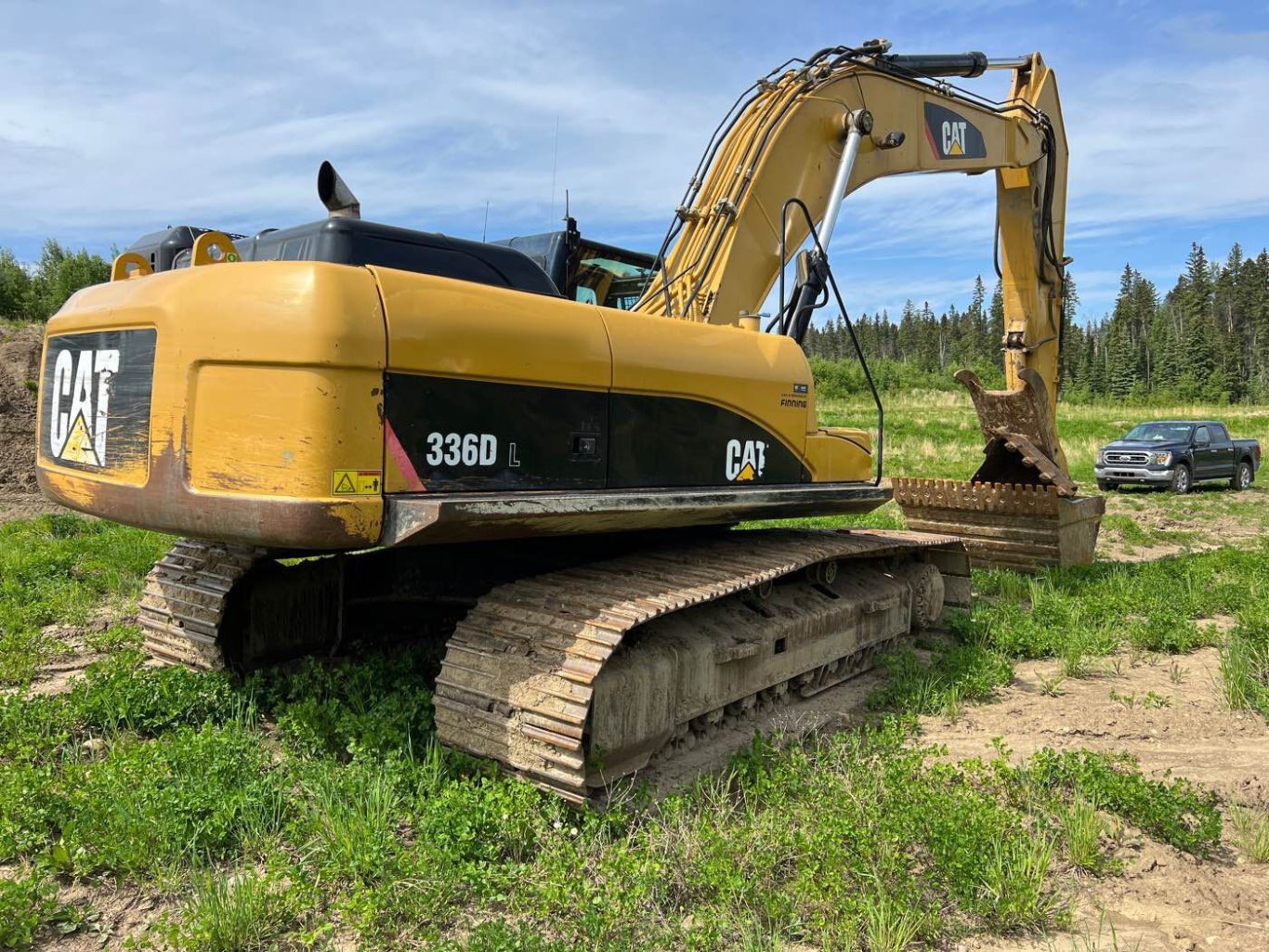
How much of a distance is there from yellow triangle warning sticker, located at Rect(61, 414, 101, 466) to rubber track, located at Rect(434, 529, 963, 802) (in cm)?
169

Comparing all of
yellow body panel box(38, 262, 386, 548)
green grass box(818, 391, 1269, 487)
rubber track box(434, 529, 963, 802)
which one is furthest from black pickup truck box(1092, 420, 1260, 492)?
yellow body panel box(38, 262, 386, 548)

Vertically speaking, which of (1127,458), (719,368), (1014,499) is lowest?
(1014,499)

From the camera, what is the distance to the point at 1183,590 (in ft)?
24.3

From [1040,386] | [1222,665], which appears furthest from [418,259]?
[1040,386]

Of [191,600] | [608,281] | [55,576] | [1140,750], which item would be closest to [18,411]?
[55,576]

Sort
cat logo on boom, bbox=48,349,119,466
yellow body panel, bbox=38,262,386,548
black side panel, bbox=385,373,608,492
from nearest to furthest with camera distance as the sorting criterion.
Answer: yellow body panel, bbox=38,262,386,548 < black side panel, bbox=385,373,608,492 < cat logo on boom, bbox=48,349,119,466

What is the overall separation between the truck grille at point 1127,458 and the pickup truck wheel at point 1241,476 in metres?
2.79

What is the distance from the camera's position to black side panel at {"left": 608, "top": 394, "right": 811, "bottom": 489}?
4.23m

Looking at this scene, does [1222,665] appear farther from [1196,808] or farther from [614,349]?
[614,349]

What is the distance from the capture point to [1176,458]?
58.4 feet

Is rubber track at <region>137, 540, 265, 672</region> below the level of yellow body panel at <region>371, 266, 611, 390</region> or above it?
below

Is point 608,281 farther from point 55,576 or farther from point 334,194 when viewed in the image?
point 55,576

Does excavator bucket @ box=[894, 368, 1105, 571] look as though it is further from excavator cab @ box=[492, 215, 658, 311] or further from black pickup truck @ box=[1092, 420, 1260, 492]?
black pickup truck @ box=[1092, 420, 1260, 492]

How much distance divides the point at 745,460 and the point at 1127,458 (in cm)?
1594
